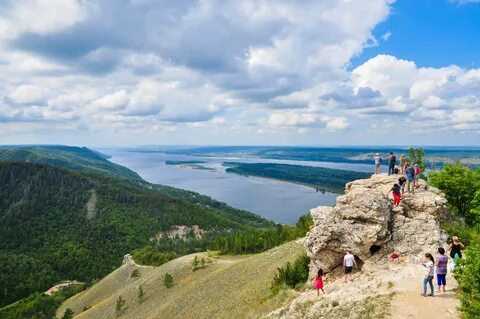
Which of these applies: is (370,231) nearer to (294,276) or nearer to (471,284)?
(294,276)

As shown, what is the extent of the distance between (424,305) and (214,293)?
3033cm

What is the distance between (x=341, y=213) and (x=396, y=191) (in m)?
4.76

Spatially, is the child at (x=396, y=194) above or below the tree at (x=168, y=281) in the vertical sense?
→ above

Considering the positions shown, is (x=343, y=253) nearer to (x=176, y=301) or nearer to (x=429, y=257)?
(x=429, y=257)

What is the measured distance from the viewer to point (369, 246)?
27.7 metres

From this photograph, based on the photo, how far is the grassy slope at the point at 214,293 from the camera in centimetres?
3662

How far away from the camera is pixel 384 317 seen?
1842cm

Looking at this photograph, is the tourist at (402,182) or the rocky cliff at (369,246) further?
the tourist at (402,182)

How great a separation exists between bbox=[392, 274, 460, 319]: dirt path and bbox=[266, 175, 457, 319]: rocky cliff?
0.14 meters

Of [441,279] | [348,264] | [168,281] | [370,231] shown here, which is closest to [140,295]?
[168,281]

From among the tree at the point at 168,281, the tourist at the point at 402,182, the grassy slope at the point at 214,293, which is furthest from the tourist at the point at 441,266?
the tree at the point at 168,281

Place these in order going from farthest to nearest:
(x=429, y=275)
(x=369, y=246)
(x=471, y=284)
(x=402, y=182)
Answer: (x=402, y=182) < (x=369, y=246) < (x=429, y=275) < (x=471, y=284)

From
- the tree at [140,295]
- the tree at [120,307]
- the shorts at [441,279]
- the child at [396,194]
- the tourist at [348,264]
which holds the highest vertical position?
the child at [396,194]

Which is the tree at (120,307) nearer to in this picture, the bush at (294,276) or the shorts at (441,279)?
the bush at (294,276)
